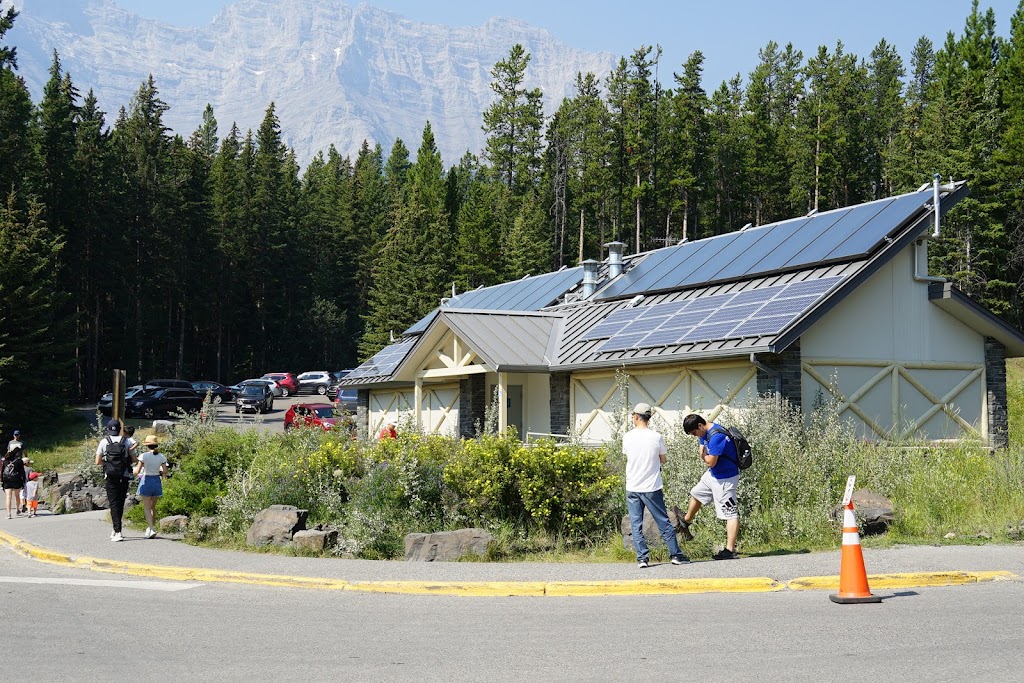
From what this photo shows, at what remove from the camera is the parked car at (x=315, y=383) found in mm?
73306

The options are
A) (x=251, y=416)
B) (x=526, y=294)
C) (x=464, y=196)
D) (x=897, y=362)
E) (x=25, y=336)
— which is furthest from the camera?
(x=464, y=196)

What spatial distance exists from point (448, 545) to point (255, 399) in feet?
155

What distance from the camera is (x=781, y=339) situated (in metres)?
18.7

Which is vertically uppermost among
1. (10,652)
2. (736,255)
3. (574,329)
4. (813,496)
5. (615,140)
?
(615,140)

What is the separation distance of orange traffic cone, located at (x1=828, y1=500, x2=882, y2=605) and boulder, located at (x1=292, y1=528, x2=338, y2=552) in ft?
24.2

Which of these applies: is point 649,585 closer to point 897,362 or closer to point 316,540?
point 316,540

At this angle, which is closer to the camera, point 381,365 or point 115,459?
point 115,459

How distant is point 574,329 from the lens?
26.2 m

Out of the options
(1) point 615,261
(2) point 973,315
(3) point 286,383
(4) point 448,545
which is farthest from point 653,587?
(3) point 286,383

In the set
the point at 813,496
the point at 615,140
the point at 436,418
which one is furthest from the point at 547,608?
the point at 615,140

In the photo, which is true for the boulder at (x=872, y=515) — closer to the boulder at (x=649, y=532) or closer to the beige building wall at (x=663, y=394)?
the boulder at (x=649, y=532)

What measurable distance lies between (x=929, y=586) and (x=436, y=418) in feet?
68.1

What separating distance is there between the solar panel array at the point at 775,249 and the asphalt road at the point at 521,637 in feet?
38.4

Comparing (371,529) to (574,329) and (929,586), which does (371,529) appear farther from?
(574,329)
